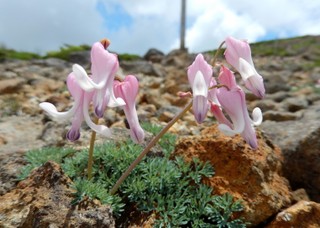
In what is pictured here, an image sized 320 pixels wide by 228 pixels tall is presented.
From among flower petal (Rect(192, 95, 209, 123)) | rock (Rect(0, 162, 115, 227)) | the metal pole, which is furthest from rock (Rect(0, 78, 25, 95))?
the metal pole

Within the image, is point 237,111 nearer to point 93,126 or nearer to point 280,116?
point 93,126

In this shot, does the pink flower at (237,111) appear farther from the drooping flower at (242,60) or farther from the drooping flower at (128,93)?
the drooping flower at (128,93)

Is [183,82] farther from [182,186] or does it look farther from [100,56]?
[100,56]

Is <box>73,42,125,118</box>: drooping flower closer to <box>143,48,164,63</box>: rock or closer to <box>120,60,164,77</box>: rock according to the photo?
<box>120,60,164,77</box>: rock

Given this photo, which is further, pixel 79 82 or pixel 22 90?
pixel 22 90

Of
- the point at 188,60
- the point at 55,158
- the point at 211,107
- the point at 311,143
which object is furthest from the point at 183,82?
the point at 211,107

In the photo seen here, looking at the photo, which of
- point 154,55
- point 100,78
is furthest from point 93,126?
point 154,55
